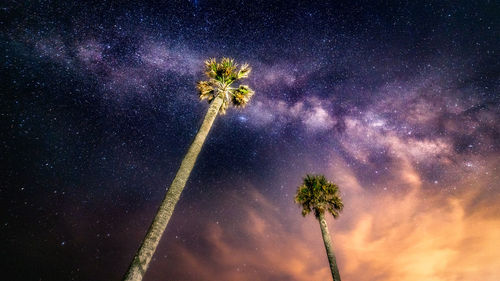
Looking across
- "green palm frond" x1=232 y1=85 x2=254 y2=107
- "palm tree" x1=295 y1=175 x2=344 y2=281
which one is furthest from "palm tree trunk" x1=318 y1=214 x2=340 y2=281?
"green palm frond" x1=232 y1=85 x2=254 y2=107

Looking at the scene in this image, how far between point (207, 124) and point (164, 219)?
17.0 feet

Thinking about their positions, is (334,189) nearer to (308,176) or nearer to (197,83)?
(308,176)

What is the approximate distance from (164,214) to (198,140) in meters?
3.79

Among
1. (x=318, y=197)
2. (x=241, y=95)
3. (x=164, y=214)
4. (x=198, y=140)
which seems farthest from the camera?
(x=318, y=197)

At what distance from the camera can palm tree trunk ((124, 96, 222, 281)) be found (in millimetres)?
7719

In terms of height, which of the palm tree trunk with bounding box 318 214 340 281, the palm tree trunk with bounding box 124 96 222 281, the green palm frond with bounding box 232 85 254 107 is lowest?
the palm tree trunk with bounding box 124 96 222 281

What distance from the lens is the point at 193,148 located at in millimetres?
11117

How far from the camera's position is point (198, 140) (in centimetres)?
1151

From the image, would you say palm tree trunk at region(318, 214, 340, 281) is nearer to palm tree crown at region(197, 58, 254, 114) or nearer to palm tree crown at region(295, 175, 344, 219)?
palm tree crown at region(295, 175, 344, 219)

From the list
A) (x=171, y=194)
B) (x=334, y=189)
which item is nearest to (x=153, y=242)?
(x=171, y=194)

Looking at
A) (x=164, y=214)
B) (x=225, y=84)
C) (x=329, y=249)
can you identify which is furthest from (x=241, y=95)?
(x=329, y=249)

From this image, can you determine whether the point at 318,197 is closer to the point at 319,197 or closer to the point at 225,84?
the point at 319,197

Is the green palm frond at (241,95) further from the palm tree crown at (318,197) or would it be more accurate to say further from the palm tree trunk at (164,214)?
the palm tree crown at (318,197)

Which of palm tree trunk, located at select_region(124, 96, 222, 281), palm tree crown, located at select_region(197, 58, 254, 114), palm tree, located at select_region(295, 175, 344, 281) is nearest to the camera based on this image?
palm tree trunk, located at select_region(124, 96, 222, 281)
